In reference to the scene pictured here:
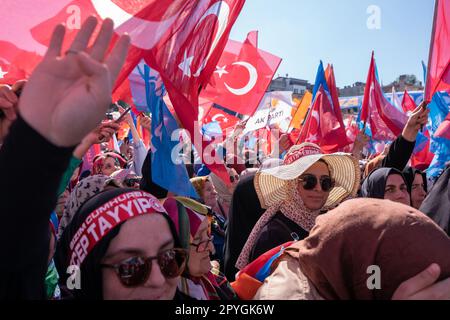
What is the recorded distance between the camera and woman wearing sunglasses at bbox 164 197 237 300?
2314 mm

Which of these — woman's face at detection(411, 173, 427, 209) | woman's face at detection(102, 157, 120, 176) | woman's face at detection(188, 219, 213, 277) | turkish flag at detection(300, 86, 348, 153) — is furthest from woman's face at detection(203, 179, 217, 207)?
woman's face at detection(188, 219, 213, 277)

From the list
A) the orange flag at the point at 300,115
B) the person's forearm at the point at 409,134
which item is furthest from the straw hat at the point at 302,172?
the orange flag at the point at 300,115

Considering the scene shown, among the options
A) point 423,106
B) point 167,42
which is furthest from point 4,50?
point 423,106

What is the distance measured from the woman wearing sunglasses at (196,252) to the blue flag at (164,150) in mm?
501

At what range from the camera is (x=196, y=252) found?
238 centimetres

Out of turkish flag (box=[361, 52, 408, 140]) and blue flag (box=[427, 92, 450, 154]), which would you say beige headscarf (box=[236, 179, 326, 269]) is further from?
blue flag (box=[427, 92, 450, 154])

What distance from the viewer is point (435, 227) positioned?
52.7 inches

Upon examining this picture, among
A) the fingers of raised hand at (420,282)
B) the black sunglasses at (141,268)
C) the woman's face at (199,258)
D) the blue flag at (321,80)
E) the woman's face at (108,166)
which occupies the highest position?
the blue flag at (321,80)

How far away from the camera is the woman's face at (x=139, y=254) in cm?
158

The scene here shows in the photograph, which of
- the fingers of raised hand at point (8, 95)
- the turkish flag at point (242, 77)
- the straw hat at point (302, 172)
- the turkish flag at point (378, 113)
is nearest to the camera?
the fingers of raised hand at point (8, 95)

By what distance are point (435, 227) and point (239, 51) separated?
5.11m

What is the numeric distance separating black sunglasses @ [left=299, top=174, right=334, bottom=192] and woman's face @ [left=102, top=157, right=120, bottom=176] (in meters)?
2.94

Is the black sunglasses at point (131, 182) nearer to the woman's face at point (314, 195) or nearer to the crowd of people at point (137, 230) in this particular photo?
the crowd of people at point (137, 230)
